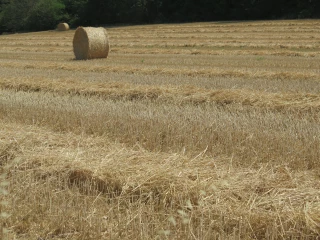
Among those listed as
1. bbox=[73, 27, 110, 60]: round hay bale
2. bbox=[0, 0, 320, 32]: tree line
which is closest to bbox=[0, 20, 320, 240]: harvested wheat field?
bbox=[73, 27, 110, 60]: round hay bale

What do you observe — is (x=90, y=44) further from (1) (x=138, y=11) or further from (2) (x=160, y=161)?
(1) (x=138, y=11)

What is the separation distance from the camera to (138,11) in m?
54.1

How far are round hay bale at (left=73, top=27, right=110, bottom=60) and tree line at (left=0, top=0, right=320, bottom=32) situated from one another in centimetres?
2670

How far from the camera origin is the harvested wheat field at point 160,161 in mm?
3791

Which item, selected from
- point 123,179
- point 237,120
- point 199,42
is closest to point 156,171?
point 123,179

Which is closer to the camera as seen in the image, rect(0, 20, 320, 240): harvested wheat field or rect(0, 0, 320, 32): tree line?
rect(0, 20, 320, 240): harvested wheat field

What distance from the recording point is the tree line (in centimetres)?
4606

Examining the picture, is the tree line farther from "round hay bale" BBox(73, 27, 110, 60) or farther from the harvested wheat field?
the harvested wheat field

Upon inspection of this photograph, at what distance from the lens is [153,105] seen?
30.5 feet

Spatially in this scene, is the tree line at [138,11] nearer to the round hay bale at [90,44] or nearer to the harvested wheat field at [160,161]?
the round hay bale at [90,44]

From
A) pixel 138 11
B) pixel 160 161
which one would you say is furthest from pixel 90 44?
pixel 138 11

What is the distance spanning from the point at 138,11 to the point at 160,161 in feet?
166

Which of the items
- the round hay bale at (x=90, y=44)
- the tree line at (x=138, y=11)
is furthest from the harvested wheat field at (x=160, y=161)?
the tree line at (x=138, y=11)

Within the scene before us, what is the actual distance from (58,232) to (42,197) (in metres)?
0.57
